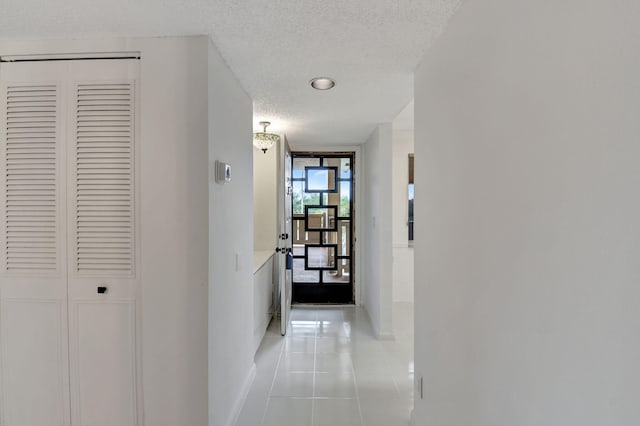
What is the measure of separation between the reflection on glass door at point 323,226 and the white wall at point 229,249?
6.86 ft

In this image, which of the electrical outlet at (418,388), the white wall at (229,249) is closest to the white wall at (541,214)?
the electrical outlet at (418,388)

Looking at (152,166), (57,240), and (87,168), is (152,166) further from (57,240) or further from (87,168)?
(57,240)

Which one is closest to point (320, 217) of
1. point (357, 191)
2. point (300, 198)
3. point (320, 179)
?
point (300, 198)

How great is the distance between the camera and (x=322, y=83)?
2.29 meters

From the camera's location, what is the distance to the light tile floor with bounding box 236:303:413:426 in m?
2.19

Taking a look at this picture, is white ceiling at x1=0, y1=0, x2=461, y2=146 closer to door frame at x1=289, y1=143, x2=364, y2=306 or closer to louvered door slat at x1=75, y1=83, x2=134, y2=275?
louvered door slat at x1=75, y1=83, x2=134, y2=275

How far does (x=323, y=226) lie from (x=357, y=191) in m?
0.72

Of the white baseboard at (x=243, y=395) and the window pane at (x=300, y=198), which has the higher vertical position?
the window pane at (x=300, y=198)

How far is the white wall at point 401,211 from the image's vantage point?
4609mm

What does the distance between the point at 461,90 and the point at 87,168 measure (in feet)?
6.16

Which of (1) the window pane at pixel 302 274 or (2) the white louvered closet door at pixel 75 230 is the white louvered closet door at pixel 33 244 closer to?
(2) the white louvered closet door at pixel 75 230

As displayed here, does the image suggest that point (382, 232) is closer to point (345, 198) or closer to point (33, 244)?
point (345, 198)

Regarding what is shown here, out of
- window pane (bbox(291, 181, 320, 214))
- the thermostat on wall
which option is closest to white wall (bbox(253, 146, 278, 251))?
window pane (bbox(291, 181, 320, 214))

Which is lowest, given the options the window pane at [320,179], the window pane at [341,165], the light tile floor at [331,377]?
the light tile floor at [331,377]
